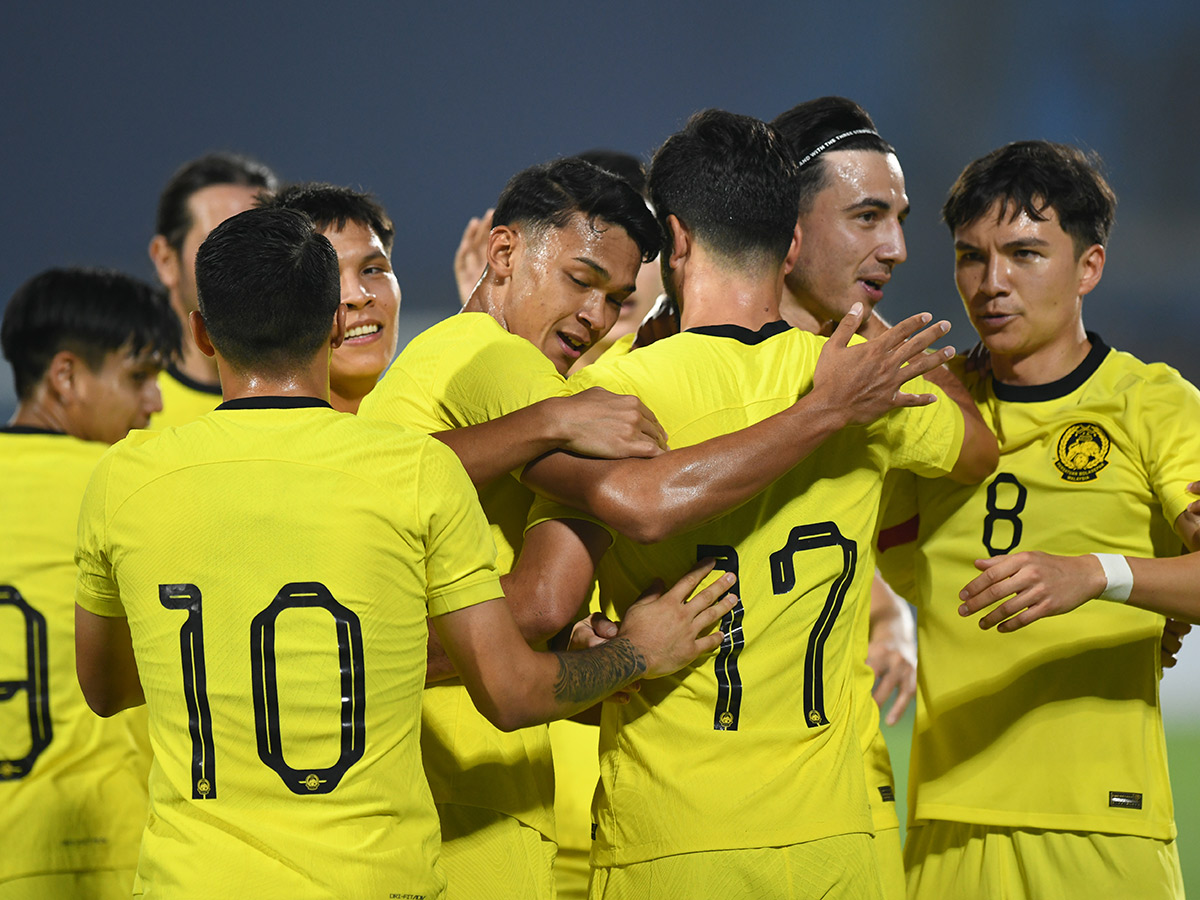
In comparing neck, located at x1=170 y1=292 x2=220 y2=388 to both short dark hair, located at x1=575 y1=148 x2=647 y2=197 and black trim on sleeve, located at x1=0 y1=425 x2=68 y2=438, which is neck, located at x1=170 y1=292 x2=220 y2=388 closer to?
black trim on sleeve, located at x1=0 y1=425 x2=68 y2=438

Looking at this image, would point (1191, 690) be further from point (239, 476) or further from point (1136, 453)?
point (239, 476)

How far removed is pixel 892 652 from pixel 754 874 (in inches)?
70.9

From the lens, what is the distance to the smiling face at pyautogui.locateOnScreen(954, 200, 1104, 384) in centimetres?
315

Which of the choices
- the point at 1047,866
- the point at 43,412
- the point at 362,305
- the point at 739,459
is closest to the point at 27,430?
the point at 43,412

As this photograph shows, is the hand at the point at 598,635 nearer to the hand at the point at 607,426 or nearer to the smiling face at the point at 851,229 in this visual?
the hand at the point at 607,426

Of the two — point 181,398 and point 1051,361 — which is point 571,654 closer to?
point 1051,361

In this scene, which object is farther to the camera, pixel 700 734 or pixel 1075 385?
pixel 1075 385

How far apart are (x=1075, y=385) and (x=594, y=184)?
1.40 meters

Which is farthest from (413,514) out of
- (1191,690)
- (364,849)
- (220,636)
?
(1191,690)

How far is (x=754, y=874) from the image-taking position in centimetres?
231

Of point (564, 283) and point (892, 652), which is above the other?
point (564, 283)

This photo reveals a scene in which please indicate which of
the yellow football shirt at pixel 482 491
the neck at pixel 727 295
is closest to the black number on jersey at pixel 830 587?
the neck at pixel 727 295

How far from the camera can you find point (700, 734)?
237 centimetres

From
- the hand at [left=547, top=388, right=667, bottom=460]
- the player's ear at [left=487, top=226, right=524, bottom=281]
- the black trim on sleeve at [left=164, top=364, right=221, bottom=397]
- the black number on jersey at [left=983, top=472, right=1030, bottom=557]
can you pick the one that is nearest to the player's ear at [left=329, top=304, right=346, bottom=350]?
the hand at [left=547, top=388, right=667, bottom=460]
